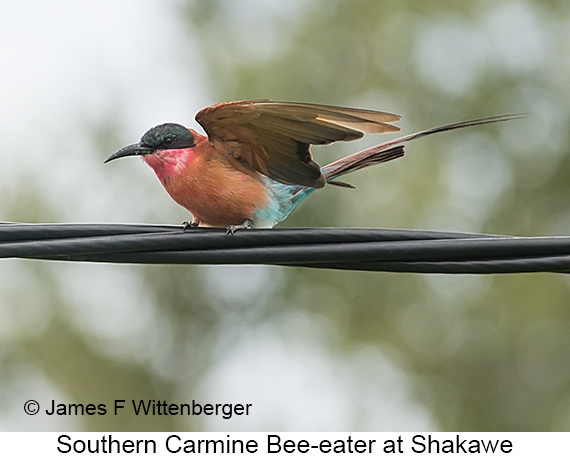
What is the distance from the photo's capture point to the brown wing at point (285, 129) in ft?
10.9

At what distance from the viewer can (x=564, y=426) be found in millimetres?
13703

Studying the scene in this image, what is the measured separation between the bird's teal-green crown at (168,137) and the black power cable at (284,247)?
1405 millimetres

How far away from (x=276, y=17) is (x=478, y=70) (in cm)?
433

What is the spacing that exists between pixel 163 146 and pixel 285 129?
32.5 inches

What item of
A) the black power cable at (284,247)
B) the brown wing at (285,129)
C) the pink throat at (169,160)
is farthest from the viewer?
the pink throat at (169,160)

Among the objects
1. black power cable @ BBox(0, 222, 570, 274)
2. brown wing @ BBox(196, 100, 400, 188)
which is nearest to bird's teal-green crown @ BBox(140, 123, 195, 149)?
brown wing @ BBox(196, 100, 400, 188)

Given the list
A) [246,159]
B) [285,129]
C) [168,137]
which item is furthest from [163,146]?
[285,129]

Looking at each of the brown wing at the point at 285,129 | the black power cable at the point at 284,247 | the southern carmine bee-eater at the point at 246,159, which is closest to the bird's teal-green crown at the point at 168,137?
the southern carmine bee-eater at the point at 246,159

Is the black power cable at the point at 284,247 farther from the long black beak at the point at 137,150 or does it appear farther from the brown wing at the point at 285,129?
the long black beak at the point at 137,150

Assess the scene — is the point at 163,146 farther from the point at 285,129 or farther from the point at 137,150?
the point at 285,129

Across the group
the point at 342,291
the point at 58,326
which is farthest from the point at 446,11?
the point at 58,326

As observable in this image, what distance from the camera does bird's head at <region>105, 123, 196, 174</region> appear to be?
4.09m

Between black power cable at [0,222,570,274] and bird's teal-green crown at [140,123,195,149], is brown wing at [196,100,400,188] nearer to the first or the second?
bird's teal-green crown at [140,123,195,149]

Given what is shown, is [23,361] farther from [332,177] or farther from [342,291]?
[332,177]
